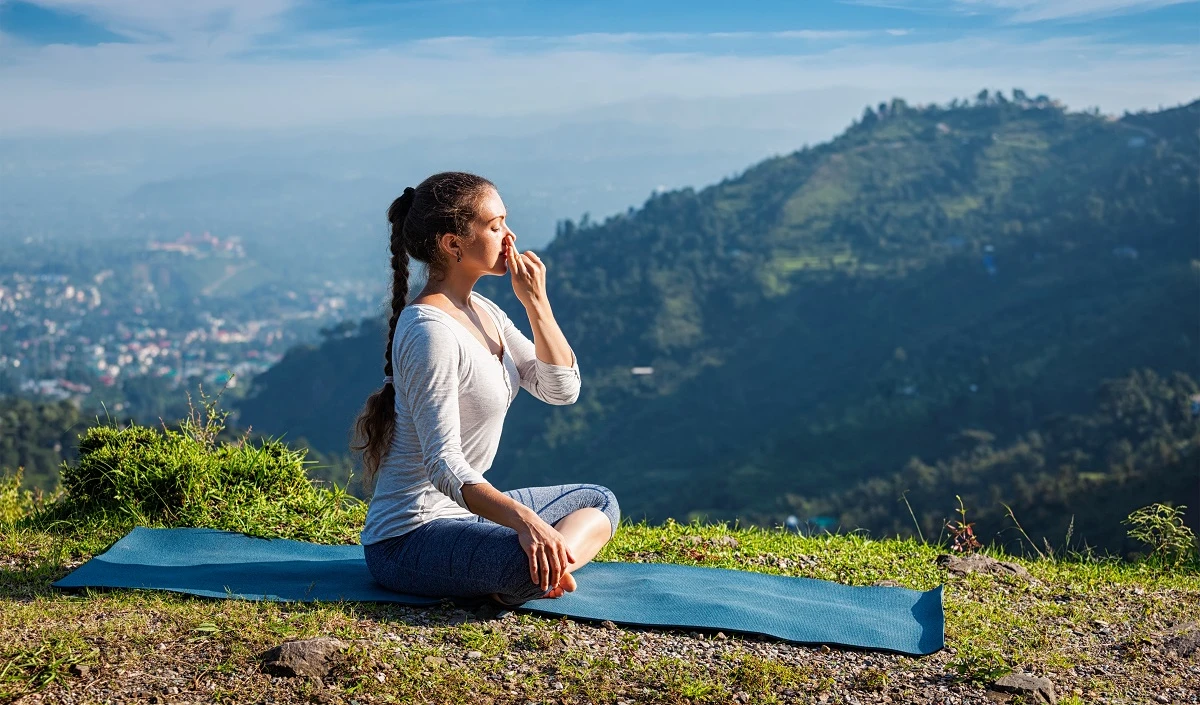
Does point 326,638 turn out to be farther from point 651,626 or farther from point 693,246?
point 693,246

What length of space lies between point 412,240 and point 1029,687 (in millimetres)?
2414

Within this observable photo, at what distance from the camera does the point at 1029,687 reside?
317 cm

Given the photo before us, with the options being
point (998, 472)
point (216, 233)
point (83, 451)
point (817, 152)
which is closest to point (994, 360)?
point (998, 472)

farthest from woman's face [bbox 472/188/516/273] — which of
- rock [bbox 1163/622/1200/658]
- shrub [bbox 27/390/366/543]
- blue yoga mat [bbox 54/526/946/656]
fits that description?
rock [bbox 1163/622/1200/658]

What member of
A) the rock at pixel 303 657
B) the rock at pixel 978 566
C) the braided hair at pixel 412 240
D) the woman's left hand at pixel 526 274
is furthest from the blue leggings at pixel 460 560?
the rock at pixel 978 566

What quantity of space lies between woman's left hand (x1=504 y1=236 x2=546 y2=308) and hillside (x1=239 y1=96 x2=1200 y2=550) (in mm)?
31681

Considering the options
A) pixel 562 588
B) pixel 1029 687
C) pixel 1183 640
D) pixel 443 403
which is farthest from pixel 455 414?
pixel 1183 640

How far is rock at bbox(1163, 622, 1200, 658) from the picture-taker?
3.71 metres

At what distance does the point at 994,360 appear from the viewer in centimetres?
6438

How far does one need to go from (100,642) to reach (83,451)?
96.9 inches

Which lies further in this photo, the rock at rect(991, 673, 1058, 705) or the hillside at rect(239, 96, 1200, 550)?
the hillside at rect(239, 96, 1200, 550)

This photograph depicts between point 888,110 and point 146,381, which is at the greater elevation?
Result: point 888,110

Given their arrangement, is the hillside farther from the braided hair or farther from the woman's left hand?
the braided hair

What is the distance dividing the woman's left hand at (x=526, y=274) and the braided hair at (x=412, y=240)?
0.17 meters
